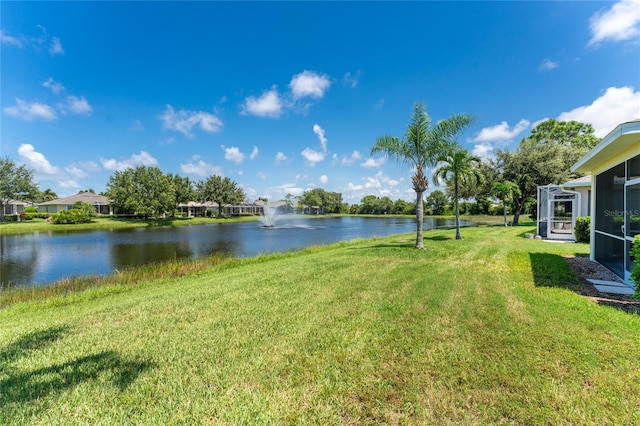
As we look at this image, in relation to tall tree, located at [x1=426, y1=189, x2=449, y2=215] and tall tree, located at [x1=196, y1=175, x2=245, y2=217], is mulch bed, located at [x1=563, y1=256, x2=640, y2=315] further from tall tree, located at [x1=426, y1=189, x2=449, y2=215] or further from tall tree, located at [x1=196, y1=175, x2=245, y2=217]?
tall tree, located at [x1=426, y1=189, x2=449, y2=215]

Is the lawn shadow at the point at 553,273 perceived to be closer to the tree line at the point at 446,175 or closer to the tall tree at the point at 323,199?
the tree line at the point at 446,175

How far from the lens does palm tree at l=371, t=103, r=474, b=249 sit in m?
11.7

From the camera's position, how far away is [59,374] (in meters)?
2.95

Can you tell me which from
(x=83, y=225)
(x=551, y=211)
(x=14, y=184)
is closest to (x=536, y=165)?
(x=551, y=211)

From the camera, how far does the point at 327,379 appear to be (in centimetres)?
279

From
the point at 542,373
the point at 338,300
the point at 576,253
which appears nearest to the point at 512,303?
the point at 542,373

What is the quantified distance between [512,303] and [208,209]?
222 feet

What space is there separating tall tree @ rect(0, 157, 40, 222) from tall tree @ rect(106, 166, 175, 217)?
9458 mm

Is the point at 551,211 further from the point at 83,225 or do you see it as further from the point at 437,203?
the point at 437,203

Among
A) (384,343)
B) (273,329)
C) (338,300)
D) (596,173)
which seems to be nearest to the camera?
(384,343)

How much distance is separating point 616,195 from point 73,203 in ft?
210

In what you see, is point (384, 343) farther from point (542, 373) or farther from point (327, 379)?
point (542, 373)

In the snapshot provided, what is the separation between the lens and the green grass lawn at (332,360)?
2357mm

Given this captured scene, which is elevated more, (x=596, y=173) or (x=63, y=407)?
(x=596, y=173)
